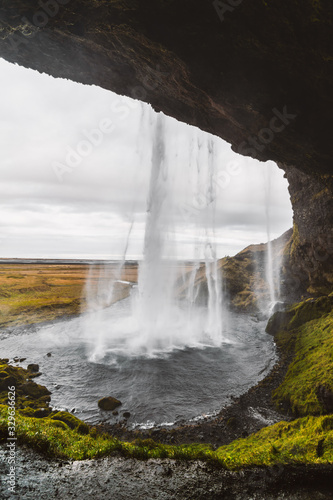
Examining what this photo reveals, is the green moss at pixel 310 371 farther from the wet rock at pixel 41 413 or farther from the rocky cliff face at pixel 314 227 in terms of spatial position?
the wet rock at pixel 41 413

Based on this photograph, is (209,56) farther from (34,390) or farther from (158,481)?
(34,390)

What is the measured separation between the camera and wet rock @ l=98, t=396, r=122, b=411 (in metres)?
13.3

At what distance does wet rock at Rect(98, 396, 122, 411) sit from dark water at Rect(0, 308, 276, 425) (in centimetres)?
30

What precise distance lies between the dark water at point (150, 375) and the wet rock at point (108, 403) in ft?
0.98

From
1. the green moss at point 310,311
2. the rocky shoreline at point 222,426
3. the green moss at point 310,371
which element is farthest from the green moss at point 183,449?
the green moss at point 310,311

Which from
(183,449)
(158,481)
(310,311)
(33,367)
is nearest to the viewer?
(158,481)

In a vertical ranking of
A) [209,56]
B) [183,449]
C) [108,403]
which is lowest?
[108,403]

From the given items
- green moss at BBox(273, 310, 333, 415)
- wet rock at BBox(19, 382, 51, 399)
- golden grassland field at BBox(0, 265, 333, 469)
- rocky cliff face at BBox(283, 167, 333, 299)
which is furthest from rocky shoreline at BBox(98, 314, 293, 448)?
rocky cliff face at BBox(283, 167, 333, 299)

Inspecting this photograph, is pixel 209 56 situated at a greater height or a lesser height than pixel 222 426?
greater

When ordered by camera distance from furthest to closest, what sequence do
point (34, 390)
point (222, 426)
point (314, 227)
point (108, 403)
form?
point (314, 227) → point (34, 390) → point (108, 403) → point (222, 426)

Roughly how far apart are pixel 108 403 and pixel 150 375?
13.3ft

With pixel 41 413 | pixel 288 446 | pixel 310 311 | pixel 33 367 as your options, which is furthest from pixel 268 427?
pixel 33 367

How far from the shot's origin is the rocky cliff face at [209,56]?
859 cm

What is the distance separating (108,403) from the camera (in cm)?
1344
